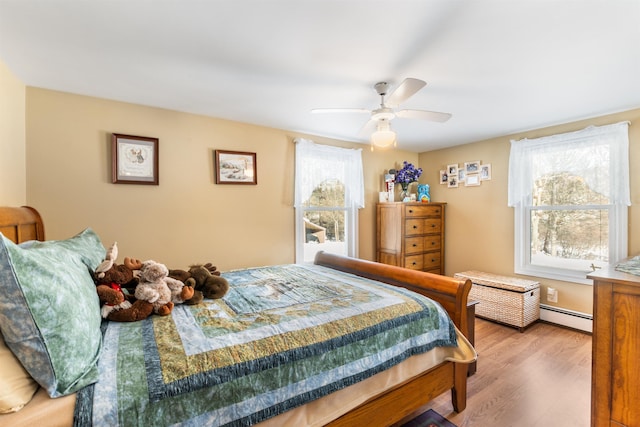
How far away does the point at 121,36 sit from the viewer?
1645 mm

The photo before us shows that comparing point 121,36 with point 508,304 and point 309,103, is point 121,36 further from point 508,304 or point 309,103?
point 508,304

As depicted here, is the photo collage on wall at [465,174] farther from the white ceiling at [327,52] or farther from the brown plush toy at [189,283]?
the brown plush toy at [189,283]

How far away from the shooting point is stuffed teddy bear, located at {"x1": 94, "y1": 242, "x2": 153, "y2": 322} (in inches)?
54.6

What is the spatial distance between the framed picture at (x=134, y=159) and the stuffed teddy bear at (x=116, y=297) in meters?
1.33

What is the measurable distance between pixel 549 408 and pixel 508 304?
141 centimetres

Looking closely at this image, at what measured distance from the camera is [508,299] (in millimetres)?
3174

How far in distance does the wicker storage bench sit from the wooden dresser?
1.41 meters

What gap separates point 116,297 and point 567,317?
420cm

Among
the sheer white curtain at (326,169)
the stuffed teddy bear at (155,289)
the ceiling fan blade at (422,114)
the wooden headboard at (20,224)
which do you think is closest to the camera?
the stuffed teddy bear at (155,289)

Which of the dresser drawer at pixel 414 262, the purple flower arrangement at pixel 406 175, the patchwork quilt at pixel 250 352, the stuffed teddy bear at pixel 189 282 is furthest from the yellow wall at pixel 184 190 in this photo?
the patchwork quilt at pixel 250 352

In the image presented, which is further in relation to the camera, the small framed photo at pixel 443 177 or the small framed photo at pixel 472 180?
the small framed photo at pixel 443 177

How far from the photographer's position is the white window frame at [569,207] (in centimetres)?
282

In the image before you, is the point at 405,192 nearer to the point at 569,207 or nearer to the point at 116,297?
the point at 569,207

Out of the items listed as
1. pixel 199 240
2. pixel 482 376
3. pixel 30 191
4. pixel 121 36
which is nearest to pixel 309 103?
pixel 121 36
